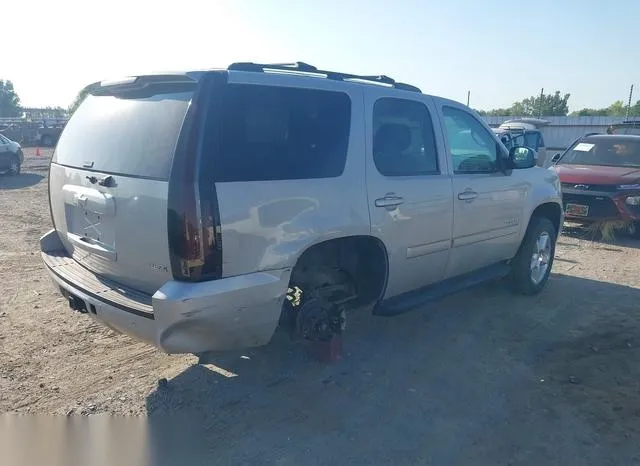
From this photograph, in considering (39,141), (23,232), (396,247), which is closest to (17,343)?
(396,247)

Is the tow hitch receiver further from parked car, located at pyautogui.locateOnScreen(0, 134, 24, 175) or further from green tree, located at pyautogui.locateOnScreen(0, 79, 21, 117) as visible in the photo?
green tree, located at pyautogui.locateOnScreen(0, 79, 21, 117)

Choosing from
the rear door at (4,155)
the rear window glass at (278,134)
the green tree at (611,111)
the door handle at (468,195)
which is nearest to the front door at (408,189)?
the door handle at (468,195)

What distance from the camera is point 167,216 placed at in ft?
10.2

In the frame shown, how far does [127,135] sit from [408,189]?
Result: 206 cm

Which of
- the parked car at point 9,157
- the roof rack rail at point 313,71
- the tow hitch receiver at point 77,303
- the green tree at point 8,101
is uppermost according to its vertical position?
the green tree at point 8,101

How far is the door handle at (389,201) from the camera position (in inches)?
159

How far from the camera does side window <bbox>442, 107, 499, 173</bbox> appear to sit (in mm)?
4911

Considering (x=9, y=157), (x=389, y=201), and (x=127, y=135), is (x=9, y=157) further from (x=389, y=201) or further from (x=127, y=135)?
(x=389, y=201)

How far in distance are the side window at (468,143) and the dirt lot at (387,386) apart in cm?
147

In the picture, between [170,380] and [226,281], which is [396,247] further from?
[170,380]

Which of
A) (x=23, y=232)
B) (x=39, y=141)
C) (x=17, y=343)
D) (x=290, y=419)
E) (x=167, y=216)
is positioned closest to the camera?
(x=167, y=216)

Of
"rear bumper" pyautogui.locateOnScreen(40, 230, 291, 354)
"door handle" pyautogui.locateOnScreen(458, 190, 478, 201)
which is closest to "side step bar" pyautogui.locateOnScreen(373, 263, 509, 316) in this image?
"door handle" pyautogui.locateOnScreen(458, 190, 478, 201)

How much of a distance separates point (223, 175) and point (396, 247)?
1602 millimetres

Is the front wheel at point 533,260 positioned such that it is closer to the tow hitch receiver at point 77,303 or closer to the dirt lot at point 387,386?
the dirt lot at point 387,386
